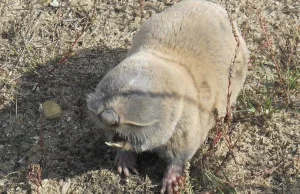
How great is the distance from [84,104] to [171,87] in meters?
1.36

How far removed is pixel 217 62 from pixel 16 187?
6.16ft

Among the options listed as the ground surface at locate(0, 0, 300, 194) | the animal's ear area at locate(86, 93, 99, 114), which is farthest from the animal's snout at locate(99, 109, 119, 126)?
the ground surface at locate(0, 0, 300, 194)

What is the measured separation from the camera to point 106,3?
17.7 feet

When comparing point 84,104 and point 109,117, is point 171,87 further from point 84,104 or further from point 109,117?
point 84,104

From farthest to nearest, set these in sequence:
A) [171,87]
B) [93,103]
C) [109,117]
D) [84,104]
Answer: [84,104] → [171,87] → [93,103] → [109,117]

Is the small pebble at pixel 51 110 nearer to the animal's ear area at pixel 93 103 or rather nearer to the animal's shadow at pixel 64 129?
the animal's shadow at pixel 64 129

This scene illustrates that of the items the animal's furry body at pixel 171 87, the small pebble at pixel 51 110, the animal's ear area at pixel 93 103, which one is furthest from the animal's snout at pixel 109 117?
the small pebble at pixel 51 110

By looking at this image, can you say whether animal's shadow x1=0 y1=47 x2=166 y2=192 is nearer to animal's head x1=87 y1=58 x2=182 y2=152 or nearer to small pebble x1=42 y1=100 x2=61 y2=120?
small pebble x1=42 y1=100 x2=61 y2=120

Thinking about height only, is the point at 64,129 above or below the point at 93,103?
below

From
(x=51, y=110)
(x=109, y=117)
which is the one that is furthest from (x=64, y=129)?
(x=109, y=117)

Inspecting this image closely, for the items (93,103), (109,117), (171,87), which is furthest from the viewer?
(171,87)

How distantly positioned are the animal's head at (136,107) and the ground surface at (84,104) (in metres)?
0.71

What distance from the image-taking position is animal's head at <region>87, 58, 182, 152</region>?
3109mm

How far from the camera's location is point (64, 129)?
443 cm
